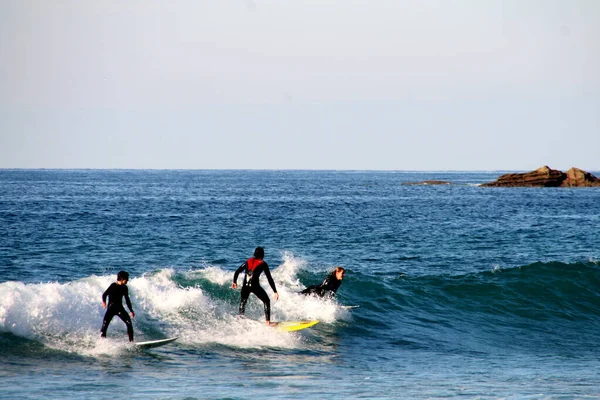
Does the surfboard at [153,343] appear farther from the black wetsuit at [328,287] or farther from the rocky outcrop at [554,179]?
the rocky outcrop at [554,179]

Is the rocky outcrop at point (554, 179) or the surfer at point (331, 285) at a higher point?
the rocky outcrop at point (554, 179)

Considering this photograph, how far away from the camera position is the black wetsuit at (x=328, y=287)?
62.8ft

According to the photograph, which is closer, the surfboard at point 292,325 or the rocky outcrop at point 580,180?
the surfboard at point 292,325

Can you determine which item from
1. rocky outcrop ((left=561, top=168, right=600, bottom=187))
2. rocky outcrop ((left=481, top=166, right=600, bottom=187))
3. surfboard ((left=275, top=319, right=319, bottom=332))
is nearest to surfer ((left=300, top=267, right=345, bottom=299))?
surfboard ((left=275, top=319, right=319, bottom=332))

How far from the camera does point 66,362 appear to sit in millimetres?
14055

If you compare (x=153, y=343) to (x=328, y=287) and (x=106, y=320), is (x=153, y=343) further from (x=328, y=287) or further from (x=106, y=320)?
(x=328, y=287)

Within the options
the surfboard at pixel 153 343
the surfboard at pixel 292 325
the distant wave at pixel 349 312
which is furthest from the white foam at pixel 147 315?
the surfboard at pixel 153 343

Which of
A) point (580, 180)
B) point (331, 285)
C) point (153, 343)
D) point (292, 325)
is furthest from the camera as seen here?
point (580, 180)

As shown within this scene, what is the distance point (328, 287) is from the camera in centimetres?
1923

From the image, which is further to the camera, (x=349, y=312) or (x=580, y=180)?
(x=580, y=180)

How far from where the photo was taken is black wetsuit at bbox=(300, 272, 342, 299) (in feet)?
62.8

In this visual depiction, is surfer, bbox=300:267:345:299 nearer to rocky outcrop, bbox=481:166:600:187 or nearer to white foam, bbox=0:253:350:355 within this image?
white foam, bbox=0:253:350:355

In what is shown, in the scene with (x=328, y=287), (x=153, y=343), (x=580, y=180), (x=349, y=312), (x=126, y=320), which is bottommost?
(x=349, y=312)

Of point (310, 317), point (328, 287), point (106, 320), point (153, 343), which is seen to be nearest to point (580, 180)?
point (328, 287)
